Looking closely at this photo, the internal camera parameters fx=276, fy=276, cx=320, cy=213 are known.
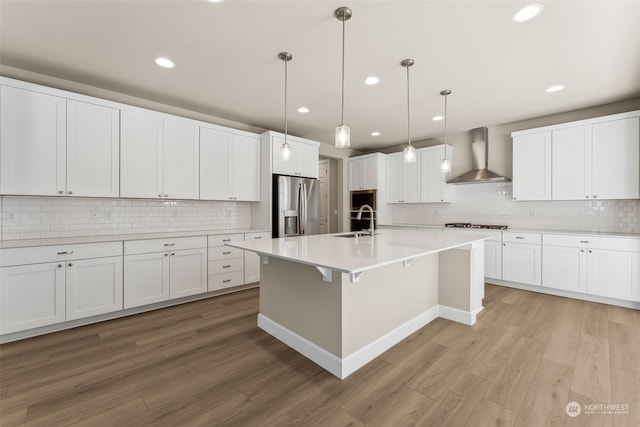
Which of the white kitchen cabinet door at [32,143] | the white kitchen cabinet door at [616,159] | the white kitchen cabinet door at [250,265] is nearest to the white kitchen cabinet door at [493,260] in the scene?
the white kitchen cabinet door at [616,159]

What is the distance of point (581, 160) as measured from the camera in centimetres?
377

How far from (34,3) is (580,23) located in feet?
13.1

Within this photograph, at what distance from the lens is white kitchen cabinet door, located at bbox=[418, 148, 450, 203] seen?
17.1ft

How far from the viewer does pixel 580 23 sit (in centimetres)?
212

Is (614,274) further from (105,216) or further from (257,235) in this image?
(105,216)

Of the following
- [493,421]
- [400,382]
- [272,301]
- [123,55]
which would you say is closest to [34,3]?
[123,55]

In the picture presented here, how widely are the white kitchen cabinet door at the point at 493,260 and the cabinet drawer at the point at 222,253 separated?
12.5ft

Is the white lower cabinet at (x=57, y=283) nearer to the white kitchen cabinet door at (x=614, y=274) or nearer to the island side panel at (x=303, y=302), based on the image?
the island side panel at (x=303, y=302)

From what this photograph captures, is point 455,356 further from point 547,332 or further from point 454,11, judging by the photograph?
point 454,11

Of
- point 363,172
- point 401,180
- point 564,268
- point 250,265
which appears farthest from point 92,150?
point 564,268

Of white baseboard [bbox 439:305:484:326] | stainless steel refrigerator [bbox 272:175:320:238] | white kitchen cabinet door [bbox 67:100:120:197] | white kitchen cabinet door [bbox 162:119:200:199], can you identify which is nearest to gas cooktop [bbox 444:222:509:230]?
white baseboard [bbox 439:305:484:326]

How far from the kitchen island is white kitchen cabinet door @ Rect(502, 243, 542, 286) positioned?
1.39 m

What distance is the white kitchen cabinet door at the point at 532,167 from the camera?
403 cm

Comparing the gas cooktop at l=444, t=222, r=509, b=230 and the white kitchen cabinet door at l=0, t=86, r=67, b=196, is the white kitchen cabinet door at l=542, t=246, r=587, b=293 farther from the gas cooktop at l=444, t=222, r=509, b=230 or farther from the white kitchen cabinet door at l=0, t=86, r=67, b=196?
the white kitchen cabinet door at l=0, t=86, r=67, b=196
